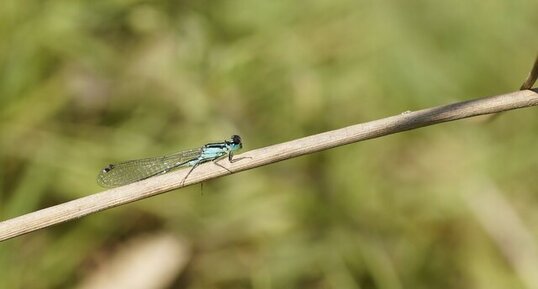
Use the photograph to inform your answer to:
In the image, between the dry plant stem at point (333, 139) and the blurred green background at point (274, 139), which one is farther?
the blurred green background at point (274, 139)

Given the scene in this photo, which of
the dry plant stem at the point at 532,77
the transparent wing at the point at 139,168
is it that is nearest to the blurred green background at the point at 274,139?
the transparent wing at the point at 139,168

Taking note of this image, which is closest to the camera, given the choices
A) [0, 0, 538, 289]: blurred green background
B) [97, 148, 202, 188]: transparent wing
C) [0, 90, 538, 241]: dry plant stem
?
[0, 90, 538, 241]: dry plant stem

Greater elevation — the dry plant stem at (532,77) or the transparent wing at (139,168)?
the transparent wing at (139,168)

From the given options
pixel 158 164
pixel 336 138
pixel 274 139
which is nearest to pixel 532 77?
pixel 336 138

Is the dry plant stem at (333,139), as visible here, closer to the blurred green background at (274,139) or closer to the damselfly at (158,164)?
the damselfly at (158,164)

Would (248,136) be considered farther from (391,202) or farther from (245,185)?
(391,202)

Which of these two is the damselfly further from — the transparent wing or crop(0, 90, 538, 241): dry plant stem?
crop(0, 90, 538, 241): dry plant stem

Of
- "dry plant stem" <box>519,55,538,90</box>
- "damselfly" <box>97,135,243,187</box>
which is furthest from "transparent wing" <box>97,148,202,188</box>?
"dry plant stem" <box>519,55,538,90</box>

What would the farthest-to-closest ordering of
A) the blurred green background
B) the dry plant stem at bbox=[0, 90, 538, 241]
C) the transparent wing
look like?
1. the blurred green background
2. the transparent wing
3. the dry plant stem at bbox=[0, 90, 538, 241]
